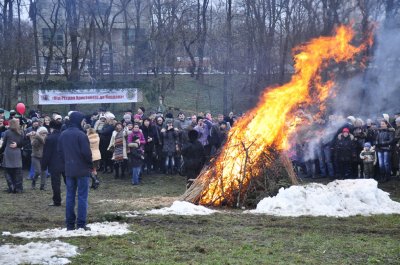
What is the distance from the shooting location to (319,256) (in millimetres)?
8969

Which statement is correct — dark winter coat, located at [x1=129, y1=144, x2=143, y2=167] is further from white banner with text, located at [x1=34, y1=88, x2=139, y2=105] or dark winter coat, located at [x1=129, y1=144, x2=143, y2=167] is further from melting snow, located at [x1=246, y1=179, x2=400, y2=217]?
white banner with text, located at [x1=34, y1=88, x2=139, y2=105]

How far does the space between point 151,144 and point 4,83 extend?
1920cm

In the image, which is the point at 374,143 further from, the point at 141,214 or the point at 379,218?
the point at 141,214

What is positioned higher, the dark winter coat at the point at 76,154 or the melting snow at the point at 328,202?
the dark winter coat at the point at 76,154

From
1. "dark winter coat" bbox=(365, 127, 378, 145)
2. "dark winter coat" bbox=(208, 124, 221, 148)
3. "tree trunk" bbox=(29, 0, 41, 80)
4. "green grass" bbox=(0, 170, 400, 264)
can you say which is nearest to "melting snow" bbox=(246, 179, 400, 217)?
"green grass" bbox=(0, 170, 400, 264)

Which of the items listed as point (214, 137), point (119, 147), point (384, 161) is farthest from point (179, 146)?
point (384, 161)

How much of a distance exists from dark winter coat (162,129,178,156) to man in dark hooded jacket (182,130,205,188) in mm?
4942

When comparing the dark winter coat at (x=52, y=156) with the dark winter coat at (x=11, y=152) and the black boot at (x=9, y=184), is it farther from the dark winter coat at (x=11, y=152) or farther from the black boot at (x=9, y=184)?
the black boot at (x=9, y=184)

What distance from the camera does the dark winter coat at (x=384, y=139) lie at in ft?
59.1

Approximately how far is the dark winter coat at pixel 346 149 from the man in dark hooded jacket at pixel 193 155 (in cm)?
541

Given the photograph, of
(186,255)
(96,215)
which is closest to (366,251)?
(186,255)

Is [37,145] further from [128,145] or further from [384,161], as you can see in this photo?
[384,161]

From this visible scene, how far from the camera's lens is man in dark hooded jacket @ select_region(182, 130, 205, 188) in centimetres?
1546

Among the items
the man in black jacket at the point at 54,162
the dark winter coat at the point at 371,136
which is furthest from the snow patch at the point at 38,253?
the dark winter coat at the point at 371,136
